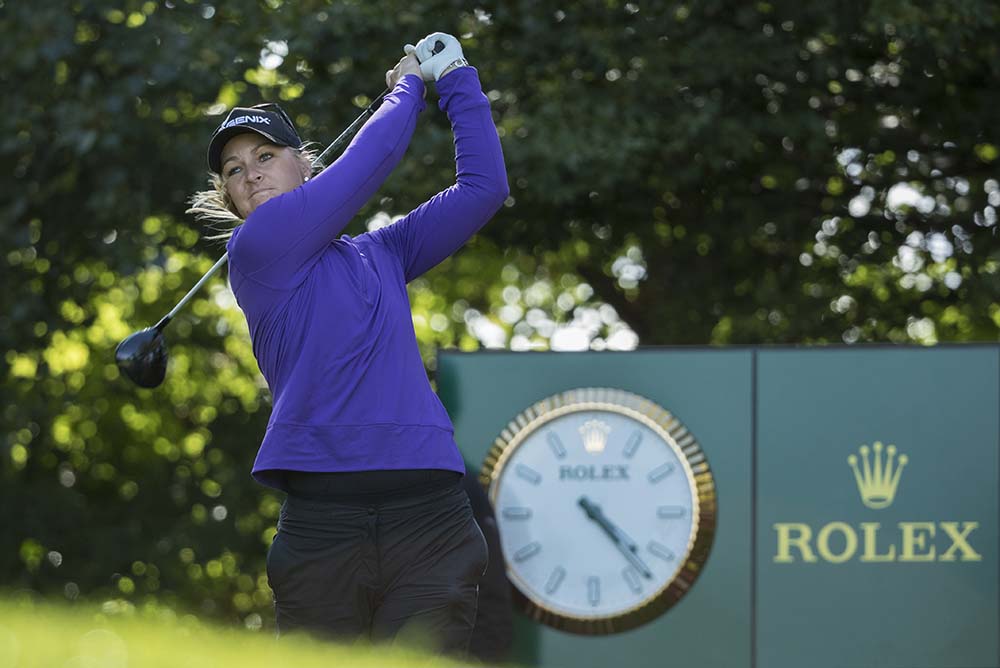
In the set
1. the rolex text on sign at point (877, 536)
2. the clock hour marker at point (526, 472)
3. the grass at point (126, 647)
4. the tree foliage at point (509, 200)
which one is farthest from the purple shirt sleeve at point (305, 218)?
the tree foliage at point (509, 200)

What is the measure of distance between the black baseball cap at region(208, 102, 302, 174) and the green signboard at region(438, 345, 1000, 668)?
5.88 ft

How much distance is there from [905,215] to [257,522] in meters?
3.65

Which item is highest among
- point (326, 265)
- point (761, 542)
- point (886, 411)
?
point (326, 265)

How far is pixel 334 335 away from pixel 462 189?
43 cm

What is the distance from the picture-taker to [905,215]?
24.5ft

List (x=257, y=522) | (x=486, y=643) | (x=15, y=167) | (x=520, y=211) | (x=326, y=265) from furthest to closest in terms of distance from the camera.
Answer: (x=257, y=522), (x=520, y=211), (x=15, y=167), (x=486, y=643), (x=326, y=265)

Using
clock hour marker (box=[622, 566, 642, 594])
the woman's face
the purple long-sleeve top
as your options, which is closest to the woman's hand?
the purple long-sleeve top

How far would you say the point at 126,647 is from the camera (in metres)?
0.92

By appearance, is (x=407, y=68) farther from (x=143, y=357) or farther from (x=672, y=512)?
(x=672, y=512)

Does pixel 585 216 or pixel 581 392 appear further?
pixel 585 216

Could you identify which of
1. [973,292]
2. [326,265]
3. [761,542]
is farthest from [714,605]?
[973,292]

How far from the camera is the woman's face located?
9.32 ft

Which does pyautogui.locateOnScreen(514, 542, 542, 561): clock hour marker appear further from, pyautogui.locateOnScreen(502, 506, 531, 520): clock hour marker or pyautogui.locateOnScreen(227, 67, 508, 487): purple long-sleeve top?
pyautogui.locateOnScreen(227, 67, 508, 487): purple long-sleeve top

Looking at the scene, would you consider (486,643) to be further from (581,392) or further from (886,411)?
(886,411)
